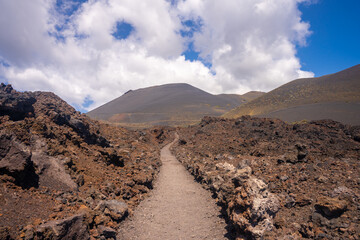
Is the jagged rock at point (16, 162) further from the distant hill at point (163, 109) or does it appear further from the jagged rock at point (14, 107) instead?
the distant hill at point (163, 109)

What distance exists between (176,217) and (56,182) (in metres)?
3.96

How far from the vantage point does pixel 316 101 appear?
52.7 m

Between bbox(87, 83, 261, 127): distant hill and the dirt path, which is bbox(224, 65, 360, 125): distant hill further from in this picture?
the dirt path

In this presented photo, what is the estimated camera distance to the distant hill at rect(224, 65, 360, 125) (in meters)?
39.2

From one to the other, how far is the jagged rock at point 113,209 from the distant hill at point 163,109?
5987cm

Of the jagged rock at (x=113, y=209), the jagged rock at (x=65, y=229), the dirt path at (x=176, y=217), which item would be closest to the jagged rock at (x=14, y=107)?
the jagged rock at (x=113, y=209)

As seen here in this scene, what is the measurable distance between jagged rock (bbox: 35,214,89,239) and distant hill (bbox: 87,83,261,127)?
6152 cm

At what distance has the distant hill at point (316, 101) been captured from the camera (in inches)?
1544

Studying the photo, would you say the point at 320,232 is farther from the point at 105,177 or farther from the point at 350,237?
the point at 105,177

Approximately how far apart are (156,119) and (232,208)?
77132 mm

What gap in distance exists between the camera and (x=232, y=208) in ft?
18.0

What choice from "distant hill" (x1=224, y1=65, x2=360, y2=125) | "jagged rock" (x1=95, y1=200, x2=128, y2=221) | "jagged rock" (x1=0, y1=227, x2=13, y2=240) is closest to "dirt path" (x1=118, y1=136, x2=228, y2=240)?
"jagged rock" (x1=95, y1=200, x2=128, y2=221)

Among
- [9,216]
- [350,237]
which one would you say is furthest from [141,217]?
[350,237]

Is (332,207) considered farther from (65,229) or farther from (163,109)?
(163,109)
